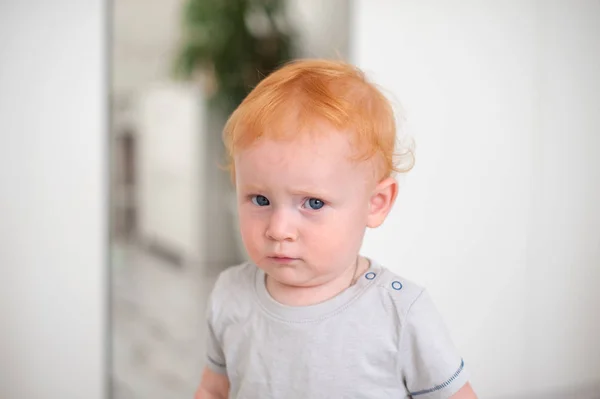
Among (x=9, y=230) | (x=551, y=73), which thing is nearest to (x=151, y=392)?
(x=9, y=230)

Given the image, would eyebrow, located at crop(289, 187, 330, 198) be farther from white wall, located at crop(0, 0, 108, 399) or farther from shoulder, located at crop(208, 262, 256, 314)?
white wall, located at crop(0, 0, 108, 399)

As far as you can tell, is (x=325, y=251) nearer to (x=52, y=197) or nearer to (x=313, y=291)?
(x=313, y=291)

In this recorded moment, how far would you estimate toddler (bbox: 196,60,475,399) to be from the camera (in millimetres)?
825

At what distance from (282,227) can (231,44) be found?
78.6 inches

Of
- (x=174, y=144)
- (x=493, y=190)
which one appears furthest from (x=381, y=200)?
(x=174, y=144)

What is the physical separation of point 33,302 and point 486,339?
1.42 metres

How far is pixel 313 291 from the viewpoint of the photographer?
2.97 feet

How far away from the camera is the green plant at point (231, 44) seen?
2455mm

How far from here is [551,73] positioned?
1918mm

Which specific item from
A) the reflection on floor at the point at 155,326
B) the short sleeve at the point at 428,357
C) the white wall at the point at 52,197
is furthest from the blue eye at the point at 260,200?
the reflection on floor at the point at 155,326

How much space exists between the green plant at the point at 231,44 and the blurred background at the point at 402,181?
0.30 ft

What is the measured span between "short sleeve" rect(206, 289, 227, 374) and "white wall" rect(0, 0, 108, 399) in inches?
35.9

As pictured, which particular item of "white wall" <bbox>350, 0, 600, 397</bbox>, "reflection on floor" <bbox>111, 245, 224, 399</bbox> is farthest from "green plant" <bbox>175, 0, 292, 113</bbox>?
"reflection on floor" <bbox>111, 245, 224, 399</bbox>

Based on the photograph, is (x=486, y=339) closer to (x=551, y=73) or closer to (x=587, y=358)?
(x=587, y=358)
